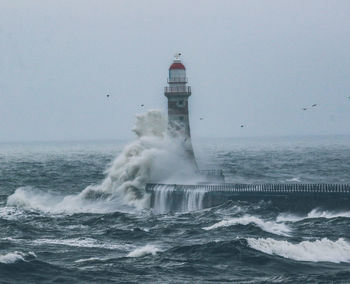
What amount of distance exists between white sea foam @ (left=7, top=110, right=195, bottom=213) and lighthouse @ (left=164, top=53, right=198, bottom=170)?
0.92 metres

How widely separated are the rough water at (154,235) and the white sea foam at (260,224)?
0.06 metres

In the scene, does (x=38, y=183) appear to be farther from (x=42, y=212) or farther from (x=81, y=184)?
(x=42, y=212)

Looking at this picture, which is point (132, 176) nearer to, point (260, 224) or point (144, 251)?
point (260, 224)

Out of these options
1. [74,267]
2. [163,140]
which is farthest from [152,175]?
[74,267]

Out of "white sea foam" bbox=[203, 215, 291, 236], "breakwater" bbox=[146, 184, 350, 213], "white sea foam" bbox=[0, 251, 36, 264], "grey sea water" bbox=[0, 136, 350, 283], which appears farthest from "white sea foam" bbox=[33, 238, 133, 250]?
"breakwater" bbox=[146, 184, 350, 213]

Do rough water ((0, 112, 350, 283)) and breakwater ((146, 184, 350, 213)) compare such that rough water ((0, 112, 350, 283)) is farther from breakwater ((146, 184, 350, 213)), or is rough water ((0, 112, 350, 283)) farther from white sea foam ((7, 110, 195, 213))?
breakwater ((146, 184, 350, 213))

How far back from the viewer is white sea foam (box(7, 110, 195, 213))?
62812 mm

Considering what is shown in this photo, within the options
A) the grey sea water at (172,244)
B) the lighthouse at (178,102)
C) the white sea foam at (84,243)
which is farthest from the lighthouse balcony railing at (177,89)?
the white sea foam at (84,243)

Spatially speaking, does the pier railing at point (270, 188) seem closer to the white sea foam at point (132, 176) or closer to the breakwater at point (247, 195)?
the breakwater at point (247, 195)

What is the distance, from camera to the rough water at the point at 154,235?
34000 mm

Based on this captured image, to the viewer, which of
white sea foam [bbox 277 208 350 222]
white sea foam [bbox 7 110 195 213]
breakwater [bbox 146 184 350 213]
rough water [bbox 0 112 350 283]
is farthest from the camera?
white sea foam [bbox 7 110 195 213]

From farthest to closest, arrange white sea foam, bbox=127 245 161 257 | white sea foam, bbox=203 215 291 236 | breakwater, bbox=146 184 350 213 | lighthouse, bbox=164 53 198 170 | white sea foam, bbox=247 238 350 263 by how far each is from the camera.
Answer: lighthouse, bbox=164 53 198 170 < breakwater, bbox=146 184 350 213 < white sea foam, bbox=203 215 291 236 < white sea foam, bbox=127 245 161 257 < white sea foam, bbox=247 238 350 263

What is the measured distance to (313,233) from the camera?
42375mm

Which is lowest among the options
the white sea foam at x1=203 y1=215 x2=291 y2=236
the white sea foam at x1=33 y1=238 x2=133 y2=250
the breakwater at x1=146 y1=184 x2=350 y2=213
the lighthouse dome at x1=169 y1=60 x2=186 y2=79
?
the white sea foam at x1=33 y1=238 x2=133 y2=250
